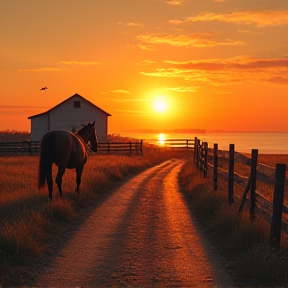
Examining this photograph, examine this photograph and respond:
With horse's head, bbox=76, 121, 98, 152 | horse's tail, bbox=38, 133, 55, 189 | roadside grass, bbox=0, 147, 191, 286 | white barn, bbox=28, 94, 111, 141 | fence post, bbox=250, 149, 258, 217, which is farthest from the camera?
white barn, bbox=28, 94, 111, 141

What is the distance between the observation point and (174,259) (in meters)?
7.53

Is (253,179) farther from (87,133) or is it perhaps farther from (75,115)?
(75,115)

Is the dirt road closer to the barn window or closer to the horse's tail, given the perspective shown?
the horse's tail

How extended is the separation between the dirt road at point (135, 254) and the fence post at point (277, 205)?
4.02 ft

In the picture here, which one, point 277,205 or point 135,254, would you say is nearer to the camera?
point 277,205

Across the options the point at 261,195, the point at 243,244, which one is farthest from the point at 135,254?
the point at 261,195

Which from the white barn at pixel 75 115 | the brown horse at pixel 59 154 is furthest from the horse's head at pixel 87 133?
the white barn at pixel 75 115

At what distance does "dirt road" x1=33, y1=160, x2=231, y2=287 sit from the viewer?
6371 mm

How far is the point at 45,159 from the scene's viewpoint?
13.2 metres

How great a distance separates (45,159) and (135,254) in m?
6.27

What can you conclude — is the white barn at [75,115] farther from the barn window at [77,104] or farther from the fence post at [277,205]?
the fence post at [277,205]

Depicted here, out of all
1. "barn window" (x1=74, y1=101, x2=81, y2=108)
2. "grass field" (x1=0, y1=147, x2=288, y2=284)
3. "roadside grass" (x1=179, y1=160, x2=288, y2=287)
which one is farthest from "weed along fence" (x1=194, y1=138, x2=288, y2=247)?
"barn window" (x1=74, y1=101, x2=81, y2=108)

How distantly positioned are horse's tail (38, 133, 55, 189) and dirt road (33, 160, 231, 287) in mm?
1956

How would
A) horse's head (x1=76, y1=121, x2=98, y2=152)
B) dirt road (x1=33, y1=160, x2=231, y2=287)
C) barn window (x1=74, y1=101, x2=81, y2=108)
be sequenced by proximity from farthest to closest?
1. barn window (x1=74, y1=101, x2=81, y2=108)
2. horse's head (x1=76, y1=121, x2=98, y2=152)
3. dirt road (x1=33, y1=160, x2=231, y2=287)
